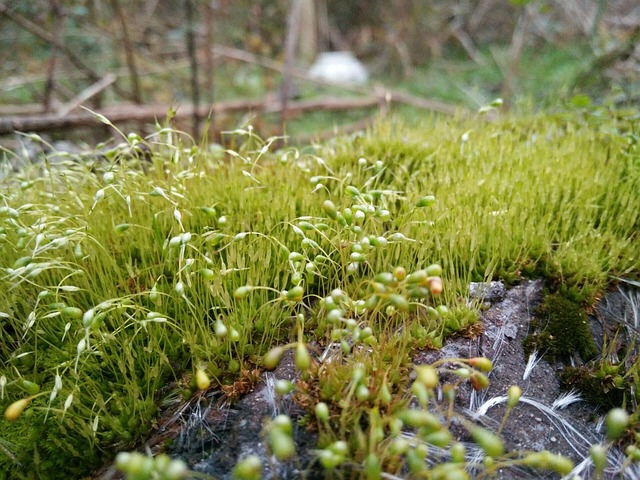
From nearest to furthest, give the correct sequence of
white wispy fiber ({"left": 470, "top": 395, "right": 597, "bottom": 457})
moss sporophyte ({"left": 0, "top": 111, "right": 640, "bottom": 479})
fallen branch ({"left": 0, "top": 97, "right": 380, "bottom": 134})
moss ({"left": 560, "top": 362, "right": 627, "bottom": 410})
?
moss sporophyte ({"left": 0, "top": 111, "right": 640, "bottom": 479}), white wispy fiber ({"left": 470, "top": 395, "right": 597, "bottom": 457}), moss ({"left": 560, "top": 362, "right": 627, "bottom": 410}), fallen branch ({"left": 0, "top": 97, "right": 380, "bottom": 134})

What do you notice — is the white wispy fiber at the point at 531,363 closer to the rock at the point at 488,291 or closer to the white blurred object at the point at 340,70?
the rock at the point at 488,291

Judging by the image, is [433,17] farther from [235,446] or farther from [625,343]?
[235,446]

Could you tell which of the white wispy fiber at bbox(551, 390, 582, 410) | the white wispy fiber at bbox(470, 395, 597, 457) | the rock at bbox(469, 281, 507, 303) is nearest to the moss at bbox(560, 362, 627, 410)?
the white wispy fiber at bbox(551, 390, 582, 410)

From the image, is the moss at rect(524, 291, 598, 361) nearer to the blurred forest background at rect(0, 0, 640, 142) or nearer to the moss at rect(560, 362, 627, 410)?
the moss at rect(560, 362, 627, 410)

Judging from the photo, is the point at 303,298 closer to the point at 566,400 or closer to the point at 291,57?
the point at 566,400

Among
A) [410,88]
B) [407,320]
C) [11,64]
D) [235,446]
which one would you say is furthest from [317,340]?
[410,88]

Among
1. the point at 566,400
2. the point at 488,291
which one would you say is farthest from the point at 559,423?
the point at 488,291

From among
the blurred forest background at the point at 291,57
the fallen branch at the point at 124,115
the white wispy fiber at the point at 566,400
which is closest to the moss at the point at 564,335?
the white wispy fiber at the point at 566,400
